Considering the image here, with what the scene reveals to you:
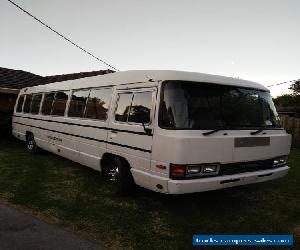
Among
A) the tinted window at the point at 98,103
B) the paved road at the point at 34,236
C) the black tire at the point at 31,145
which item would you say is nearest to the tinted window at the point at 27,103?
the black tire at the point at 31,145

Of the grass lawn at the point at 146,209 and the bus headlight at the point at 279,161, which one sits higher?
the bus headlight at the point at 279,161

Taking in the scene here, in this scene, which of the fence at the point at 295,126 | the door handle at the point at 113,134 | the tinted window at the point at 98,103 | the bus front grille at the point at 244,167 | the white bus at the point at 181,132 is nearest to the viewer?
the white bus at the point at 181,132

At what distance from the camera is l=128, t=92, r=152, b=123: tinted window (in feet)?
18.1

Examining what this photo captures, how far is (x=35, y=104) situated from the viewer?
417 inches

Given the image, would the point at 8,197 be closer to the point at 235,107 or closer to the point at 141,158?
the point at 141,158

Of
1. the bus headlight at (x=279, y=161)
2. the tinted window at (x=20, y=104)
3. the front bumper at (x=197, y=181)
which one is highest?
the tinted window at (x=20, y=104)

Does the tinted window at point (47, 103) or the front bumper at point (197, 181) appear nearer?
the front bumper at point (197, 181)

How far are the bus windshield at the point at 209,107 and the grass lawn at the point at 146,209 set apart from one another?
4.69 feet

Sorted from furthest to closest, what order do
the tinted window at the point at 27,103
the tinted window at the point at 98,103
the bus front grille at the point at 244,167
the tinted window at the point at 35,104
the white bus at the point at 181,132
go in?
1. the tinted window at the point at 27,103
2. the tinted window at the point at 35,104
3. the tinted window at the point at 98,103
4. the bus front grille at the point at 244,167
5. the white bus at the point at 181,132


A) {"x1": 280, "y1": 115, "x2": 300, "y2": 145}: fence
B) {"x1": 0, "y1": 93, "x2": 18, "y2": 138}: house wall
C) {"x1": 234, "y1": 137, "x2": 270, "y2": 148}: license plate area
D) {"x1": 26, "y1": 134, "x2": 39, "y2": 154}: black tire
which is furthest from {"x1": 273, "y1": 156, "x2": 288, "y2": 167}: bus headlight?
{"x1": 280, "y1": 115, "x2": 300, "y2": 145}: fence

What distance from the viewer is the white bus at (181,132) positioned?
4961mm

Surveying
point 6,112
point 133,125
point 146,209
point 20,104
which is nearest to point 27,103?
point 20,104

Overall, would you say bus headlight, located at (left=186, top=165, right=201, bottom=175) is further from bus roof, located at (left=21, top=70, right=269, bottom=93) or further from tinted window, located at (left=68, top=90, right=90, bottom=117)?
tinted window, located at (left=68, top=90, right=90, bottom=117)

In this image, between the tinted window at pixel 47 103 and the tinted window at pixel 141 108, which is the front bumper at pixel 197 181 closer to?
the tinted window at pixel 141 108
